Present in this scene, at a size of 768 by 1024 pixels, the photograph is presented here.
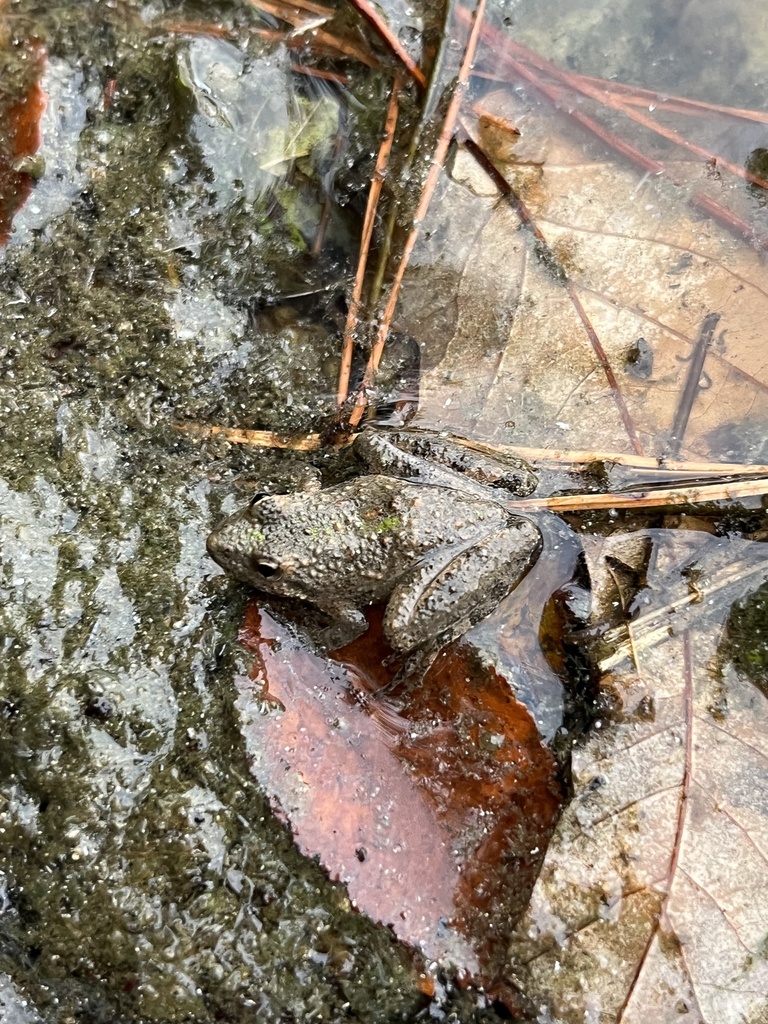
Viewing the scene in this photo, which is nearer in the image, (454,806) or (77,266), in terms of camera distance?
(454,806)

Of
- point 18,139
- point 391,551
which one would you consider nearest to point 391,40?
point 18,139

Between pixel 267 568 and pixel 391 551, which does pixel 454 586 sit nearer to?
pixel 391 551

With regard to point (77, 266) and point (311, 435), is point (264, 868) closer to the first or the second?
point (311, 435)

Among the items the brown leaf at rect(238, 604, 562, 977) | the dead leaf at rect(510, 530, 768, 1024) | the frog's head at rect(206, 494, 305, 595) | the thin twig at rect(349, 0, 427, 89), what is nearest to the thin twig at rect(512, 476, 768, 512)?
the dead leaf at rect(510, 530, 768, 1024)

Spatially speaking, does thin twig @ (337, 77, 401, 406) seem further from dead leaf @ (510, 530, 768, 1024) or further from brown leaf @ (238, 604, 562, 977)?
dead leaf @ (510, 530, 768, 1024)

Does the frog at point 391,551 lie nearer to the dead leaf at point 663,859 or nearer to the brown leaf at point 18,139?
the dead leaf at point 663,859

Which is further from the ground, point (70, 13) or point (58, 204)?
point (70, 13)

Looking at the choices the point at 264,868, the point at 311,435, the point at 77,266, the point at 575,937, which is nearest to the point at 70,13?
the point at 77,266
